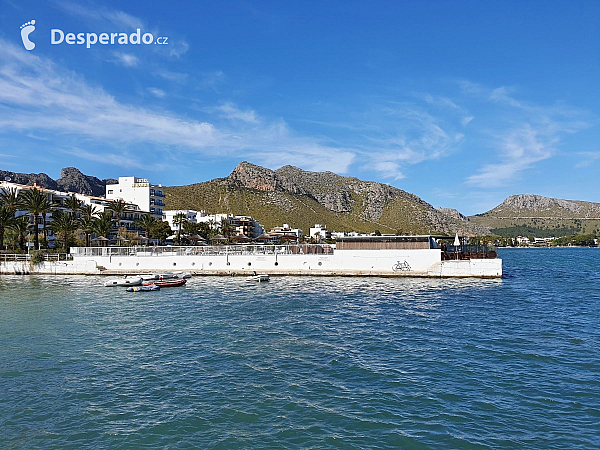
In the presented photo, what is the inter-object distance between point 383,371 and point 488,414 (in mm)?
5767

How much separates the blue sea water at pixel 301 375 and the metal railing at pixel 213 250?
99.0 feet

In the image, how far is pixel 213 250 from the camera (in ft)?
240

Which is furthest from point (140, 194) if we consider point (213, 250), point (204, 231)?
point (213, 250)

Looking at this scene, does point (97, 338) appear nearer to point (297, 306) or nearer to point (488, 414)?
point (297, 306)

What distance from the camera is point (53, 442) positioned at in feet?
45.8

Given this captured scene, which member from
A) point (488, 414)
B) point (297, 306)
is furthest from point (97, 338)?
point (488, 414)

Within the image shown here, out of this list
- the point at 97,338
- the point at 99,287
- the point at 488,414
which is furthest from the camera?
the point at 99,287

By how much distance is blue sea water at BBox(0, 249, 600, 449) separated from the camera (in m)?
14.5

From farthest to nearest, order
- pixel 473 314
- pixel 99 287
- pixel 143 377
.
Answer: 1. pixel 99 287
2. pixel 473 314
3. pixel 143 377

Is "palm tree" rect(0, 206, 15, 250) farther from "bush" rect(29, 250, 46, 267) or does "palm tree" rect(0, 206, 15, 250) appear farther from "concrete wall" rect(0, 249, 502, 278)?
"bush" rect(29, 250, 46, 267)

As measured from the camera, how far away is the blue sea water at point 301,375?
14.5 metres

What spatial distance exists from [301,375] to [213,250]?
5541cm

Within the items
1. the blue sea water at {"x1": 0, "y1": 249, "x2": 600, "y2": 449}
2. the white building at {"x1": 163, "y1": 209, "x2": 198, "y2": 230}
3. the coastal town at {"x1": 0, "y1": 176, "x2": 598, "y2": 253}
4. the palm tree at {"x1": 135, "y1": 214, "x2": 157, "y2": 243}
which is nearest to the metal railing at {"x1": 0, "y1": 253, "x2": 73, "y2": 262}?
the coastal town at {"x1": 0, "y1": 176, "x2": 598, "y2": 253}

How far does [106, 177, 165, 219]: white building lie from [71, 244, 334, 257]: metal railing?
6269 centimetres
